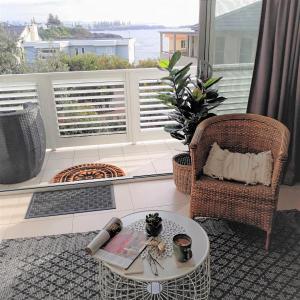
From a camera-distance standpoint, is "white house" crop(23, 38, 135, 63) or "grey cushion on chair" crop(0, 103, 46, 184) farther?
"white house" crop(23, 38, 135, 63)

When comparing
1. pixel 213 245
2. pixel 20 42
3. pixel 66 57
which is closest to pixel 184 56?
pixel 66 57

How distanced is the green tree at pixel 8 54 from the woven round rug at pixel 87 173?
A: 4.31 ft

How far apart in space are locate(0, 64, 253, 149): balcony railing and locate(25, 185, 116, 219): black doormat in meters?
1.21

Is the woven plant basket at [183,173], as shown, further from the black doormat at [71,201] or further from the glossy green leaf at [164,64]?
the glossy green leaf at [164,64]

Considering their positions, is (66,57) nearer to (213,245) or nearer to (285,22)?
(285,22)

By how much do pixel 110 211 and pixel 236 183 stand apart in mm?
1030

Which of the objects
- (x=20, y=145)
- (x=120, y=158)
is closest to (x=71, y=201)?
(x=20, y=145)

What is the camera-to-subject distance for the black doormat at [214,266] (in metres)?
1.82

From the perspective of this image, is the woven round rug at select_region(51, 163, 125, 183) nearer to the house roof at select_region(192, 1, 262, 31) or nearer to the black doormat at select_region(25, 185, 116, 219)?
the black doormat at select_region(25, 185, 116, 219)

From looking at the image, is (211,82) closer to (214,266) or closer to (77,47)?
(214,266)

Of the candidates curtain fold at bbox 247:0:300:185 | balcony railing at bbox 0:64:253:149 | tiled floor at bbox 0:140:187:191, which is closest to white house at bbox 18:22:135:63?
balcony railing at bbox 0:64:253:149

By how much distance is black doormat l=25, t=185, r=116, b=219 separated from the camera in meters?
2.67

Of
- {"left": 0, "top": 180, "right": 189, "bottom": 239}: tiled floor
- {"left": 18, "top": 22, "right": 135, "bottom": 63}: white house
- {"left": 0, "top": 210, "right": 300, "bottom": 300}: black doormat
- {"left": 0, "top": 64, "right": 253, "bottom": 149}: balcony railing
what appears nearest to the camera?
{"left": 0, "top": 210, "right": 300, "bottom": 300}: black doormat

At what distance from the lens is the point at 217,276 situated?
6.30 ft
